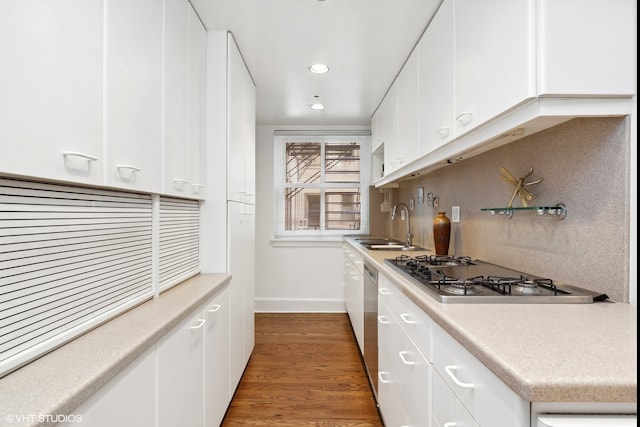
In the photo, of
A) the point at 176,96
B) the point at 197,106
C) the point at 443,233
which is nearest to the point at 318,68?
the point at 197,106

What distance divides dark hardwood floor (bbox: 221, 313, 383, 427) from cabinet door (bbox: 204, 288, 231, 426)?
0.79 ft

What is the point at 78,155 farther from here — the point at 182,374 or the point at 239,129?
the point at 239,129

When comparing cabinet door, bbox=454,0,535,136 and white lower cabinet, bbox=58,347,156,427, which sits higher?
cabinet door, bbox=454,0,535,136

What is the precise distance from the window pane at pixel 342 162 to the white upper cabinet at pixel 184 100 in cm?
254

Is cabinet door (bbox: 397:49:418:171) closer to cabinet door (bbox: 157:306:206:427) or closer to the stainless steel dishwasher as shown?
the stainless steel dishwasher

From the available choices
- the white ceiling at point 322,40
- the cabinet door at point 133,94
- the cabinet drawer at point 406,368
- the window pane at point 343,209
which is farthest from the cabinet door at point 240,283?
the window pane at point 343,209

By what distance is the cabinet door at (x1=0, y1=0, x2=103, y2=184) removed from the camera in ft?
2.51

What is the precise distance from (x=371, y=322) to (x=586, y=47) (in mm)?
1878

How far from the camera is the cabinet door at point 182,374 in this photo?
1.18m

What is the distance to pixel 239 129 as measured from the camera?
8.09ft

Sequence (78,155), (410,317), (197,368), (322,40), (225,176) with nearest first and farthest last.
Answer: (78,155)
(410,317)
(197,368)
(225,176)
(322,40)

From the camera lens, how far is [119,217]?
1295 millimetres

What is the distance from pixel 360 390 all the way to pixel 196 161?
73.0 inches

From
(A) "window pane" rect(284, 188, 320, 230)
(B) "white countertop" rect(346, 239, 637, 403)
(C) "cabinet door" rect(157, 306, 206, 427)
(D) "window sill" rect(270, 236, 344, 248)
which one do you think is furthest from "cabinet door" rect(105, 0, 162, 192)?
(A) "window pane" rect(284, 188, 320, 230)
